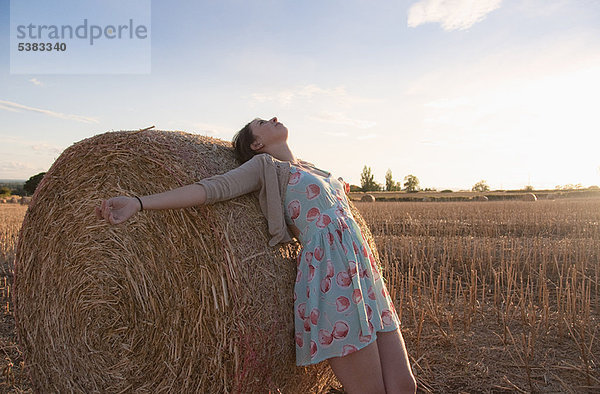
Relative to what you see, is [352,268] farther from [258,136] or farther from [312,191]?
[258,136]

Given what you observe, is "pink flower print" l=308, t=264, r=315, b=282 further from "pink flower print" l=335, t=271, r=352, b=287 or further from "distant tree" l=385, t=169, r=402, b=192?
"distant tree" l=385, t=169, r=402, b=192

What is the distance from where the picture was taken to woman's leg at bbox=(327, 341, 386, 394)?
7.60 feet

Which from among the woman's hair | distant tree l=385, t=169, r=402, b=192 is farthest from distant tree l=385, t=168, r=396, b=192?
the woman's hair

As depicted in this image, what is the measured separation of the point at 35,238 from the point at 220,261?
1.63 m

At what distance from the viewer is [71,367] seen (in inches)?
119

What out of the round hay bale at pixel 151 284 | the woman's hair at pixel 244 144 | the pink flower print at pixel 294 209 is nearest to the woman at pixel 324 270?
the pink flower print at pixel 294 209

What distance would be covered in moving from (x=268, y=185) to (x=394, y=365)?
1.20 metres

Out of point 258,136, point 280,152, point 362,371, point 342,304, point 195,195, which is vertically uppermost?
point 258,136

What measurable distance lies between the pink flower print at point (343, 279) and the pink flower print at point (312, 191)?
47cm

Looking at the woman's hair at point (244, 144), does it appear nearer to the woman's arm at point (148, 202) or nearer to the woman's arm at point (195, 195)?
the woman's arm at point (195, 195)

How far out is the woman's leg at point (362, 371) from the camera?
232cm

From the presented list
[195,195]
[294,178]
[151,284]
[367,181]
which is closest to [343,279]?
[294,178]

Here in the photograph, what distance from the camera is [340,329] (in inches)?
91.8

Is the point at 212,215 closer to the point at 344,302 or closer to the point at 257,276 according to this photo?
the point at 257,276
